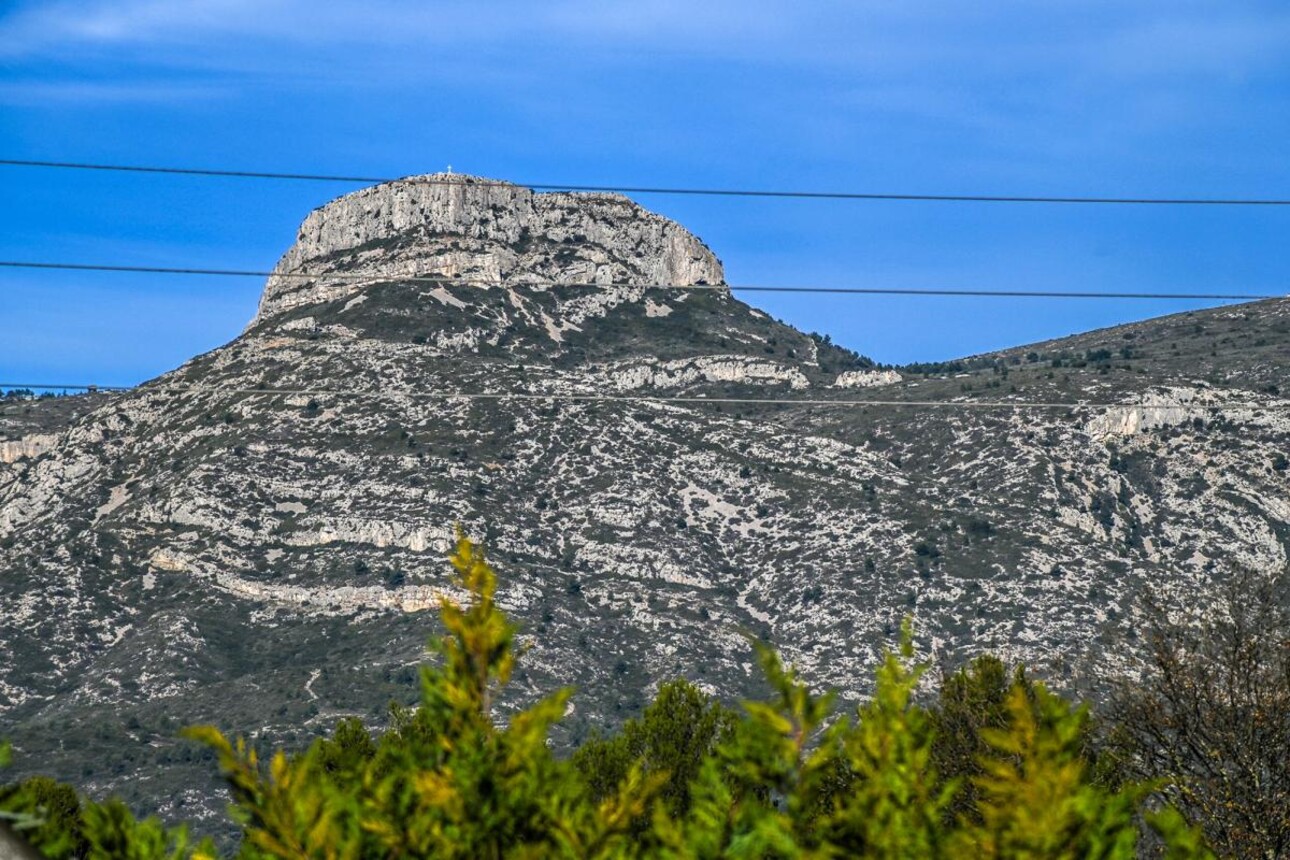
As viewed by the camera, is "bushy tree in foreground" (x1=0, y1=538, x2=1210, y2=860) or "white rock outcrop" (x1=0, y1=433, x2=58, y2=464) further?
"white rock outcrop" (x1=0, y1=433, x2=58, y2=464)

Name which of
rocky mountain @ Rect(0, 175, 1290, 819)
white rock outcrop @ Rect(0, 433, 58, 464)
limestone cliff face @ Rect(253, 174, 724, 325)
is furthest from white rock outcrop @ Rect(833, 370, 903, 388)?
white rock outcrop @ Rect(0, 433, 58, 464)

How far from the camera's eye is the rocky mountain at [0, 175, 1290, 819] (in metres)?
102

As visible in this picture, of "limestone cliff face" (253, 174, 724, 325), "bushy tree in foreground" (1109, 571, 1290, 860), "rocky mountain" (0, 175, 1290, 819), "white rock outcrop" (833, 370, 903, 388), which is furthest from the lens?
"limestone cliff face" (253, 174, 724, 325)

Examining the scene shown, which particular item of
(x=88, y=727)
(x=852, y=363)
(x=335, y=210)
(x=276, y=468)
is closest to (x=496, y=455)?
(x=276, y=468)

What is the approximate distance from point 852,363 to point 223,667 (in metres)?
78.6

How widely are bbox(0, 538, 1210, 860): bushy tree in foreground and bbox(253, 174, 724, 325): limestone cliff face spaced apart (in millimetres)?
161139

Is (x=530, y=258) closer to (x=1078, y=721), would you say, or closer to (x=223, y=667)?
(x=223, y=667)

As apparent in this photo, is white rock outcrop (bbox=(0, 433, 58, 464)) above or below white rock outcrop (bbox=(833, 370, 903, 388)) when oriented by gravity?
below

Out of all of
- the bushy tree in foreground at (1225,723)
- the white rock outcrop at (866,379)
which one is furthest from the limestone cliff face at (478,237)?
the bushy tree in foreground at (1225,723)

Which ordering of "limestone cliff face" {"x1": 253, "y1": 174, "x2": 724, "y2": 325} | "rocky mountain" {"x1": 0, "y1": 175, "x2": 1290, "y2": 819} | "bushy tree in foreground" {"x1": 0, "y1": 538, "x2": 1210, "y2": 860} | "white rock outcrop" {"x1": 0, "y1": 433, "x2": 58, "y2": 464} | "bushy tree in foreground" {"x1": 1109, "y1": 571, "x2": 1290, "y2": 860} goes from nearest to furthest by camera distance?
"bushy tree in foreground" {"x1": 0, "y1": 538, "x2": 1210, "y2": 860}, "bushy tree in foreground" {"x1": 1109, "y1": 571, "x2": 1290, "y2": 860}, "rocky mountain" {"x1": 0, "y1": 175, "x2": 1290, "y2": 819}, "white rock outcrop" {"x1": 0, "y1": 433, "x2": 58, "y2": 464}, "limestone cliff face" {"x1": 253, "y1": 174, "x2": 724, "y2": 325}

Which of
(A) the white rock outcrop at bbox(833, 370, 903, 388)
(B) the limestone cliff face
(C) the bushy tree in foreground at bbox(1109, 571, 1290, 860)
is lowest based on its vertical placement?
(C) the bushy tree in foreground at bbox(1109, 571, 1290, 860)

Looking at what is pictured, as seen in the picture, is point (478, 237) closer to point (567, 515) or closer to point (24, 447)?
point (24, 447)

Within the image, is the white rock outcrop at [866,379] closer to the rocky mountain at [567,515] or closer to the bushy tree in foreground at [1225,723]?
the rocky mountain at [567,515]

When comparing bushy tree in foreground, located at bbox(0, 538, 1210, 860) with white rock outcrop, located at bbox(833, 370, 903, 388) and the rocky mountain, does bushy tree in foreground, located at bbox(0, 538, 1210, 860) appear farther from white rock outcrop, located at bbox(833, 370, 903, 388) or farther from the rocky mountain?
white rock outcrop, located at bbox(833, 370, 903, 388)
